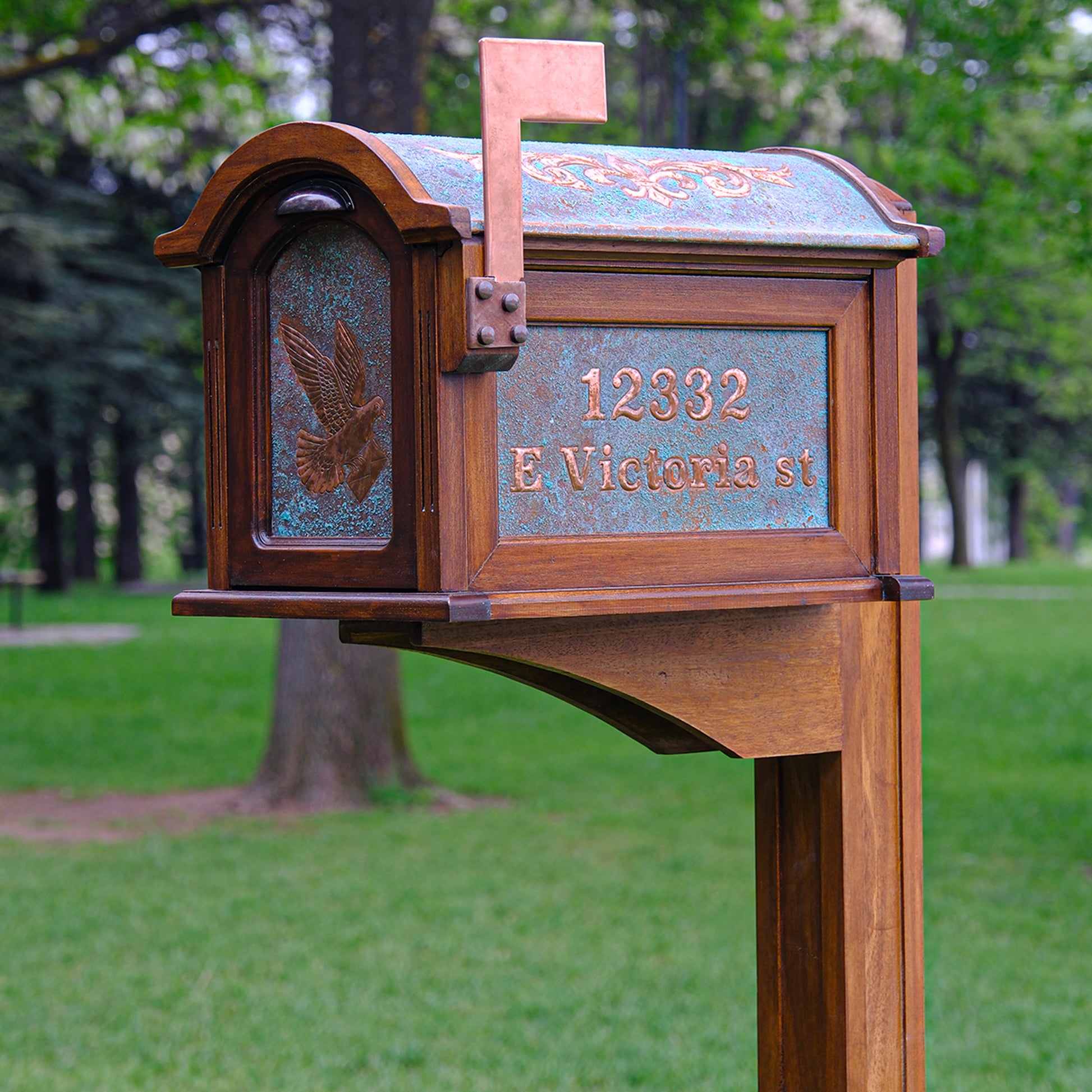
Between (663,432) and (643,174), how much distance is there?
32cm

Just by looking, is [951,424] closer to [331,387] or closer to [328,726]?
[328,726]

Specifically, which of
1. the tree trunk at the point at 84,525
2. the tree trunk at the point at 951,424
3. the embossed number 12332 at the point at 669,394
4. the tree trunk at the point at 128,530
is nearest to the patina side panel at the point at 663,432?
the embossed number 12332 at the point at 669,394

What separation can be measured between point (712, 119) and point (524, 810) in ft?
21.5

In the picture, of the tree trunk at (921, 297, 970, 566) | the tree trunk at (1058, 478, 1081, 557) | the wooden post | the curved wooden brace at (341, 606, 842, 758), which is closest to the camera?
the curved wooden brace at (341, 606, 842, 758)

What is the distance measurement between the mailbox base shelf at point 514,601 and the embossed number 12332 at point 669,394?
206mm

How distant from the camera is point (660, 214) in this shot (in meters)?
1.73

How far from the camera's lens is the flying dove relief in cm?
166

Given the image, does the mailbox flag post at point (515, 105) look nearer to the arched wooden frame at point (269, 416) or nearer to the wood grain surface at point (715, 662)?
the arched wooden frame at point (269, 416)

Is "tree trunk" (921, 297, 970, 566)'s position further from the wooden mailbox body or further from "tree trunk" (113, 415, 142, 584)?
the wooden mailbox body

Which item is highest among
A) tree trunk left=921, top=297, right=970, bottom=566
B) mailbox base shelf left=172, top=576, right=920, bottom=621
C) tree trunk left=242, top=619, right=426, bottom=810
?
tree trunk left=921, top=297, right=970, bottom=566

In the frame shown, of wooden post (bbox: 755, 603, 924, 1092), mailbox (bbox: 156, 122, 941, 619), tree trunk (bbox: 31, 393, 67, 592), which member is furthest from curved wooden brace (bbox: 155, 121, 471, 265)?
tree trunk (bbox: 31, 393, 67, 592)

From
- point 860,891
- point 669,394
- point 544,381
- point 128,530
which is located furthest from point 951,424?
point 544,381

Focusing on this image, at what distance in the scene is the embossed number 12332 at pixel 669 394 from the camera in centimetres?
172

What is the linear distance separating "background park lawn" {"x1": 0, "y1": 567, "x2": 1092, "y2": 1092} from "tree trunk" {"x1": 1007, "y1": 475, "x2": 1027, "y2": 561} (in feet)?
75.5
